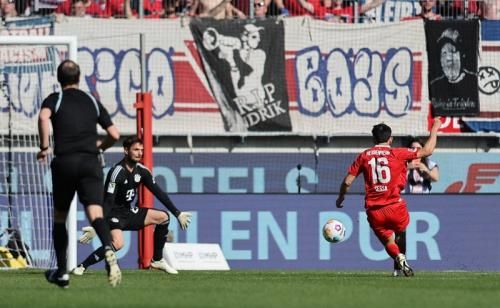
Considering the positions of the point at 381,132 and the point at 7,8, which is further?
the point at 7,8

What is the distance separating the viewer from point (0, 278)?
1622 cm

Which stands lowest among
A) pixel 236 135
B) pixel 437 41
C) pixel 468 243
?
pixel 468 243

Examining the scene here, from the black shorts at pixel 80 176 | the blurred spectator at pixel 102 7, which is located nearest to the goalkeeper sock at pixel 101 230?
the black shorts at pixel 80 176

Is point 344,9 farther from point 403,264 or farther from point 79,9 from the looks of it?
point 403,264

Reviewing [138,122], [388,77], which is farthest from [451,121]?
[138,122]

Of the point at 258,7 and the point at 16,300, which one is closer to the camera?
the point at 16,300

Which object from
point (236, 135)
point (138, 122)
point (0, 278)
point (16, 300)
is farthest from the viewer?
point (236, 135)

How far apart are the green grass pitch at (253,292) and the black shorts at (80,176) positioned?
3.02 ft

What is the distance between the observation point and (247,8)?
85.1 ft

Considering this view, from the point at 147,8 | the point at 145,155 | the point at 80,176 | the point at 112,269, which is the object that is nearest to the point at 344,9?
the point at 147,8

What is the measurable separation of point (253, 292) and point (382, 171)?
194 inches

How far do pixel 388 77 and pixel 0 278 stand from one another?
11024mm

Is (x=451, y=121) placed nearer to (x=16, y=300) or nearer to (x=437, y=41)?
(x=437, y=41)

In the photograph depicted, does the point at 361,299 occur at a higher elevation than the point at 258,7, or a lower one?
lower
